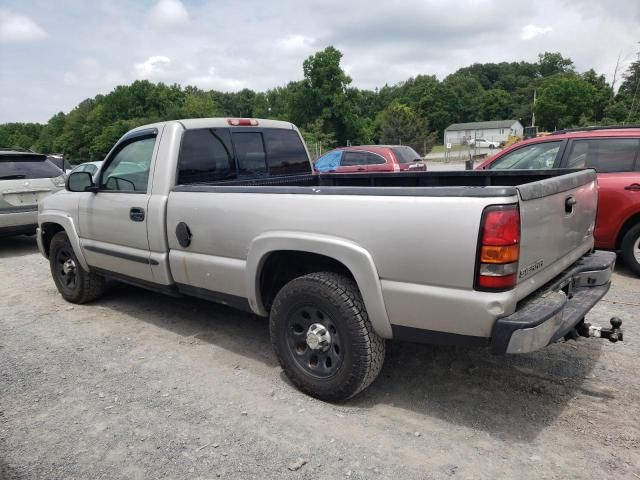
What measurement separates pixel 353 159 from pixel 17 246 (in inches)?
325

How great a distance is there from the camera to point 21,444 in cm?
284

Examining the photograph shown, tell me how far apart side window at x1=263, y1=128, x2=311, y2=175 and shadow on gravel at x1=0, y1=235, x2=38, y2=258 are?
6273 mm

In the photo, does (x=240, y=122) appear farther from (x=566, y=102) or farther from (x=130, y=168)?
(x=566, y=102)

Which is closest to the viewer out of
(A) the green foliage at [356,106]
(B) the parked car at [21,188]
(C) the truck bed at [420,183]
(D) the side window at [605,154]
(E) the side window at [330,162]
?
(C) the truck bed at [420,183]

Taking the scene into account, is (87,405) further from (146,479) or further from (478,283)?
(478,283)

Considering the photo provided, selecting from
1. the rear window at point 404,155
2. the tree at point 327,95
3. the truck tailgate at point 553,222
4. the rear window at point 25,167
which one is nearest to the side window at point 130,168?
the truck tailgate at point 553,222

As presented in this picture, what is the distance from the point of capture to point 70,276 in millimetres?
5477

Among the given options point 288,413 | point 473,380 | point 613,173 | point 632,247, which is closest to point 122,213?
point 288,413

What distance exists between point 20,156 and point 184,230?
6688 mm

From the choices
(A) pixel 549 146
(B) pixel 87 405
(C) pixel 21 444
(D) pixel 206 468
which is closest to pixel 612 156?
(A) pixel 549 146

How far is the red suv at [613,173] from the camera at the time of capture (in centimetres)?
573

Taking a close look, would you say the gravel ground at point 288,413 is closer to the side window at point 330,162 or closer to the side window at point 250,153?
the side window at point 250,153

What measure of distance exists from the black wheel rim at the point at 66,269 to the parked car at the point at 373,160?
828 cm

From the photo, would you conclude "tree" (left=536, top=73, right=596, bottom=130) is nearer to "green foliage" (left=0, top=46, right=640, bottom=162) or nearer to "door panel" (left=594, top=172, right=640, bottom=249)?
"green foliage" (left=0, top=46, right=640, bottom=162)
